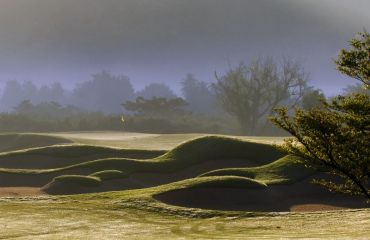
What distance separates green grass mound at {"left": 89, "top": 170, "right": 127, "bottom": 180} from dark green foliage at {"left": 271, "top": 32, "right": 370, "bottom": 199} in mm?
30785

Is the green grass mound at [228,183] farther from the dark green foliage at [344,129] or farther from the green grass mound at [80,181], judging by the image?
the dark green foliage at [344,129]

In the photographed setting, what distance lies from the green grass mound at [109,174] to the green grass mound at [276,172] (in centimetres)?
827

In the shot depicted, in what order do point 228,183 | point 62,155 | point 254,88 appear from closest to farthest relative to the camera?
point 228,183, point 62,155, point 254,88

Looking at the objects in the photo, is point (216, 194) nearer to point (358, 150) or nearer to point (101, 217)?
point (101, 217)

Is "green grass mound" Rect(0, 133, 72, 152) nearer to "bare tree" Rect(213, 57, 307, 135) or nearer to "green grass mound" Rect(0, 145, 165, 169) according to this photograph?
"green grass mound" Rect(0, 145, 165, 169)

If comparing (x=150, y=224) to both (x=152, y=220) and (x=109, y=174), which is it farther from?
(x=109, y=174)

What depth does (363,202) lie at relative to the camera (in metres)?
37.9

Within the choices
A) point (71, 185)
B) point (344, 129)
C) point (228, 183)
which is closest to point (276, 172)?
point (228, 183)

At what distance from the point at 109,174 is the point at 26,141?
35835 millimetres

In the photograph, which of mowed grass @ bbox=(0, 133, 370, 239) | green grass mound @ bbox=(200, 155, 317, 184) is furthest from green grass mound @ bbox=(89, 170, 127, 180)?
mowed grass @ bbox=(0, 133, 370, 239)

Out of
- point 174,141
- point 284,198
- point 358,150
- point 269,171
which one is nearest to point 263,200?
point 284,198

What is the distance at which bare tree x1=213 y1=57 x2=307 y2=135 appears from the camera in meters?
130

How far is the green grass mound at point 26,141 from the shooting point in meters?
76.6

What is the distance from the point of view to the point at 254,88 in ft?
435
